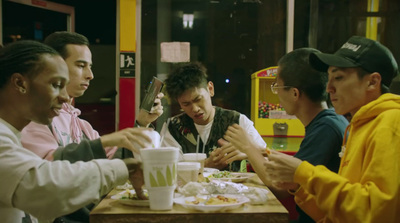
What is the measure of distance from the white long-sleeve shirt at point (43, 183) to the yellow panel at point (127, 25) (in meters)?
3.27

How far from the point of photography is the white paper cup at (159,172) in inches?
50.3

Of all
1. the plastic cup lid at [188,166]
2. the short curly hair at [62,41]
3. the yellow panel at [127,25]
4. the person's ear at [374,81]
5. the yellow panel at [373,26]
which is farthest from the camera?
the yellow panel at [373,26]

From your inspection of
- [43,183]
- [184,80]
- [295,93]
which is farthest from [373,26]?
[43,183]

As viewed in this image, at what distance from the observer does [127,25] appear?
437 cm

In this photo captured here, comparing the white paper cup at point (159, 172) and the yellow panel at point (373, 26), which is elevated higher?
the yellow panel at point (373, 26)

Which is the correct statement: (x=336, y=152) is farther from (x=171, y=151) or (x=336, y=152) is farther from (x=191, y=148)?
(x=191, y=148)

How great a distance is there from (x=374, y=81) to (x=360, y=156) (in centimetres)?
32

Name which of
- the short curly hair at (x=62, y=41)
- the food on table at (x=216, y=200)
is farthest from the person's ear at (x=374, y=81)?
the short curly hair at (x=62, y=41)

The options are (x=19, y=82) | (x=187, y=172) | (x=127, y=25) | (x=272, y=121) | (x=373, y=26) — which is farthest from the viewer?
(x=373, y=26)

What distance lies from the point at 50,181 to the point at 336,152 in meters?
1.24

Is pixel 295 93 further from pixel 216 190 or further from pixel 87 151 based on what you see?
pixel 87 151

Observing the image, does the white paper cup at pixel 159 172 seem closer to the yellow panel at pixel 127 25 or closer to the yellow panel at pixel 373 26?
the yellow panel at pixel 127 25

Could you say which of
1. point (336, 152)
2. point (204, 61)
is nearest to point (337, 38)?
point (204, 61)

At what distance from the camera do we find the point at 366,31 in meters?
4.76
